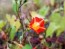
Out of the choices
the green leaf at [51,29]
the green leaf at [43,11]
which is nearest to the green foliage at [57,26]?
the green leaf at [51,29]

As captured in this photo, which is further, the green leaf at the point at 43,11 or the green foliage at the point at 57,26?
the green leaf at the point at 43,11

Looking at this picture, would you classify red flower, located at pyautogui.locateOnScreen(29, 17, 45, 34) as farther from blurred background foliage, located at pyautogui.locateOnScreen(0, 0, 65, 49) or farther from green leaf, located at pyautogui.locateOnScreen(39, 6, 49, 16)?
green leaf, located at pyautogui.locateOnScreen(39, 6, 49, 16)

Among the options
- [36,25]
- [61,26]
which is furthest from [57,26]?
[36,25]

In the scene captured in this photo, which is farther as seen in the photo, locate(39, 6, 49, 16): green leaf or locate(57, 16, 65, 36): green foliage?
locate(39, 6, 49, 16): green leaf

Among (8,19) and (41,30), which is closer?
(41,30)

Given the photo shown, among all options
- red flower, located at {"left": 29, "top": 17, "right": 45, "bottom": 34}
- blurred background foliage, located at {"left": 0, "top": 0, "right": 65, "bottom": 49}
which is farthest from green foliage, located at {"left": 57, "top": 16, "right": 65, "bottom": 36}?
red flower, located at {"left": 29, "top": 17, "right": 45, "bottom": 34}

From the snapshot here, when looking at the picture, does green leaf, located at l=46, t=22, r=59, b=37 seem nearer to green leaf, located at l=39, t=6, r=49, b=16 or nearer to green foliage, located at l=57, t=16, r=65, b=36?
green foliage, located at l=57, t=16, r=65, b=36

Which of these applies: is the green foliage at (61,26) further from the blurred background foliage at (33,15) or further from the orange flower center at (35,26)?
the orange flower center at (35,26)

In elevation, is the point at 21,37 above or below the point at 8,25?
below

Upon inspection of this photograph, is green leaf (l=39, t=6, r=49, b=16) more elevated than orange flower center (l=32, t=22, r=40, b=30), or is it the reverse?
green leaf (l=39, t=6, r=49, b=16)

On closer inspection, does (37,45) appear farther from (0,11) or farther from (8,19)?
(0,11)

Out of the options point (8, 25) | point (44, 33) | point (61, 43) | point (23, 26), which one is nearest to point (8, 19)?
point (8, 25)
